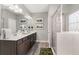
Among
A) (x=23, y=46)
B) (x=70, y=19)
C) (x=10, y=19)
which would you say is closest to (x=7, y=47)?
(x=23, y=46)

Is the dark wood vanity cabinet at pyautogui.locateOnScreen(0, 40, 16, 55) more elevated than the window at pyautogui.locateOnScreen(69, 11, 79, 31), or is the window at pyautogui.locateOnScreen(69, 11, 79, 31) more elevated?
the window at pyautogui.locateOnScreen(69, 11, 79, 31)

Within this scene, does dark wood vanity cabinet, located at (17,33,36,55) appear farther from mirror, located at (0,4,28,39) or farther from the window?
the window

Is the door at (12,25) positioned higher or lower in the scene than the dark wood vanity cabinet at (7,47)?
higher

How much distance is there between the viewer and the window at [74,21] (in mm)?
2769

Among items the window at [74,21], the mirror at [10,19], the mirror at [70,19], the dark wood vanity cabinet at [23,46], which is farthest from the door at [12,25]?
the window at [74,21]

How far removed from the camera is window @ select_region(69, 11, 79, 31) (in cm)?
277

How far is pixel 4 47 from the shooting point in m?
2.28

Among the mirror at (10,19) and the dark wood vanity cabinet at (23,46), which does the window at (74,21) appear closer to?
the dark wood vanity cabinet at (23,46)

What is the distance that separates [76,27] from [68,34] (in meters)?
0.35

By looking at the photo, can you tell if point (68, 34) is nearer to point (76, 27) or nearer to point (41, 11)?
point (76, 27)

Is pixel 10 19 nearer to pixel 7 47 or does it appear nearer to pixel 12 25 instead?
pixel 12 25

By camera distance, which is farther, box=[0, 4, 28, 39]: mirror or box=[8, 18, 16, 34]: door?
box=[8, 18, 16, 34]: door

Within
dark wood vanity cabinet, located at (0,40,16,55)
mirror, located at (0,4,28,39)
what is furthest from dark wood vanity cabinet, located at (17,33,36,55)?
mirror, located at (0,4,28,39)
